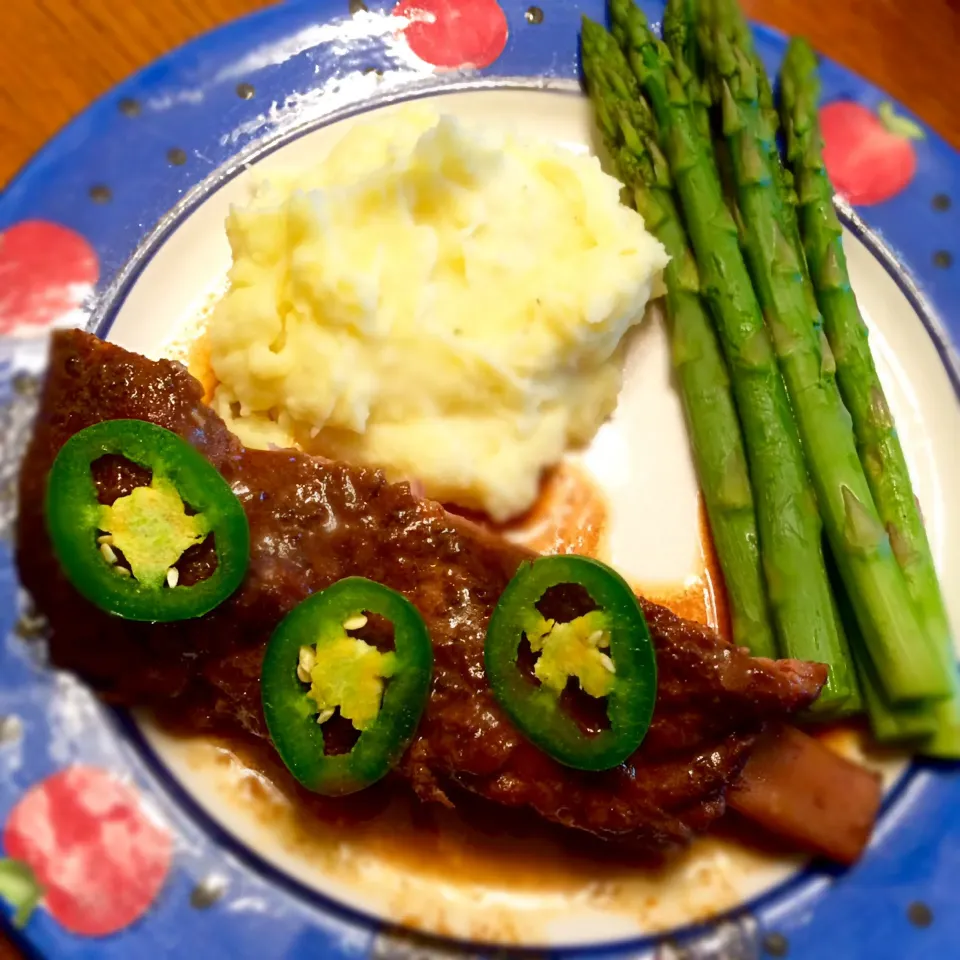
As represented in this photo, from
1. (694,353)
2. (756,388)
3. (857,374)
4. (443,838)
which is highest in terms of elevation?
(857,374)

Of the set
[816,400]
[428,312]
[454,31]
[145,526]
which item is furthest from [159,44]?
[816,400]

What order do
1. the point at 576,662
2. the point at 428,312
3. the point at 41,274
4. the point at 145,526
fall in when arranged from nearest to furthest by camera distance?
the point at 576,662 < the point at 145,526 < the point at 428,312 < the point at 41,274

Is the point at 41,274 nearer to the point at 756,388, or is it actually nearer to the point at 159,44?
the point at 159,44

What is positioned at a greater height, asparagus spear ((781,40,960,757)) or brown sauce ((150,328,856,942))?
asparagus spear ((781,40,960,757))

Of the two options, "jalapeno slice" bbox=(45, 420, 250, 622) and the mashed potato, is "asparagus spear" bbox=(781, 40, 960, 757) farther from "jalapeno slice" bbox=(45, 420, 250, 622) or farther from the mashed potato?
"jalapeno slice" bbox=(45, 420, 250, 622)

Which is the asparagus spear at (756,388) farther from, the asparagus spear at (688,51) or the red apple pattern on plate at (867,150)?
the red apple pattern on plate at (867,150)

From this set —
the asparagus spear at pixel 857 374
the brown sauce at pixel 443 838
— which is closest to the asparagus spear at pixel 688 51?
the asparagus spear at pixel 857 374

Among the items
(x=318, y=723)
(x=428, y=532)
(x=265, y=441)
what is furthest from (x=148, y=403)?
(x=318, y=723)

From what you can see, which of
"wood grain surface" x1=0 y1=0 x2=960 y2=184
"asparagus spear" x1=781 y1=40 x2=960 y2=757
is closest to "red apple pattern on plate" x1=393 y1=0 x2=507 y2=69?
"wood grain surface" x1=0 y1=0 x2=960 y2=184
